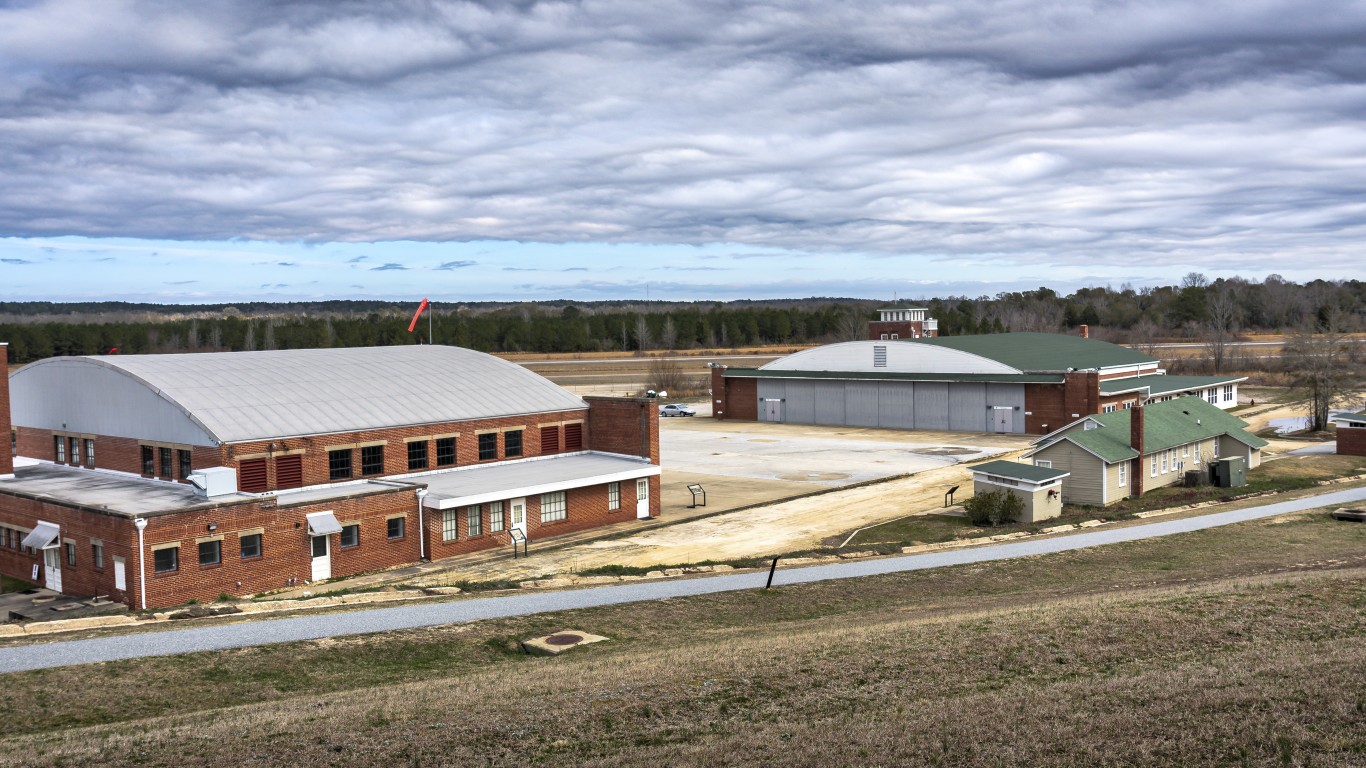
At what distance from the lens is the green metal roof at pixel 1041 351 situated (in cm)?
7944

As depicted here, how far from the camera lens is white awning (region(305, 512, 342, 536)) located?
33.9 meters

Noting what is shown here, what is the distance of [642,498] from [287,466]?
47.7ft

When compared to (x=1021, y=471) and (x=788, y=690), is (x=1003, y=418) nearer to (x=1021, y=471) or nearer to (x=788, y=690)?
(x=1021, y=471)

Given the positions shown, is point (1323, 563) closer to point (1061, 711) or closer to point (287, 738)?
point (1061, 711)

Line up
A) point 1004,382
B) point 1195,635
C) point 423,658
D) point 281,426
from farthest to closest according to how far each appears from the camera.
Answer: point 1004,382 → point 281,426 → point 423,658 → point 1195,635

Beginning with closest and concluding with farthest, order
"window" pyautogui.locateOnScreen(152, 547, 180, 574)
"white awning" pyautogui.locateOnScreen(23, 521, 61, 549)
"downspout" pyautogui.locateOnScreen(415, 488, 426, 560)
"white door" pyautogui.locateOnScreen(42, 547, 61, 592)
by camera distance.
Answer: "window" pyautogui.locateOnScreen(152, 547, 180, 574) < "white awning" pyautogui.locateOnScreen(23, 521, 61, 549) < "white door" pyautogui.locateOnScreen(42, 547, 61, 592) < "downspout" pyautogui.locateOnScreen(415, 488, 426, 560)

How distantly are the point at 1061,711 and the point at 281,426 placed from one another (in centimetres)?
3138

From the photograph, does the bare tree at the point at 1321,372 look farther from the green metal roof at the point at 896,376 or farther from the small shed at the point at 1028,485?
the small shed at the point at 1028,485

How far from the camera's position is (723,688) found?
17.0 meters

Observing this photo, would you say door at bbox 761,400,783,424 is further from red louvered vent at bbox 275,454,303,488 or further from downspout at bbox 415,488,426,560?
red louvered vent at bbox 275,454,303,488

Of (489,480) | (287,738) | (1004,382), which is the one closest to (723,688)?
(287,738)

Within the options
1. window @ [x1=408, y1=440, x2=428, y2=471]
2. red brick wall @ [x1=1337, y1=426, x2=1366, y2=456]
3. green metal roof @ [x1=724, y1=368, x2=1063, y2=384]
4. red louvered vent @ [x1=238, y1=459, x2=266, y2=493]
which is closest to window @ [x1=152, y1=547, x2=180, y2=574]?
red louvered vent @ [x1=238, y1=459, x2=266, y2=493]

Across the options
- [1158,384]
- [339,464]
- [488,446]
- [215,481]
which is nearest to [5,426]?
[339,464]

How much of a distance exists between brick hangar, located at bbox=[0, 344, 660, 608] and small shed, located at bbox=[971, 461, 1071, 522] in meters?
13.9
